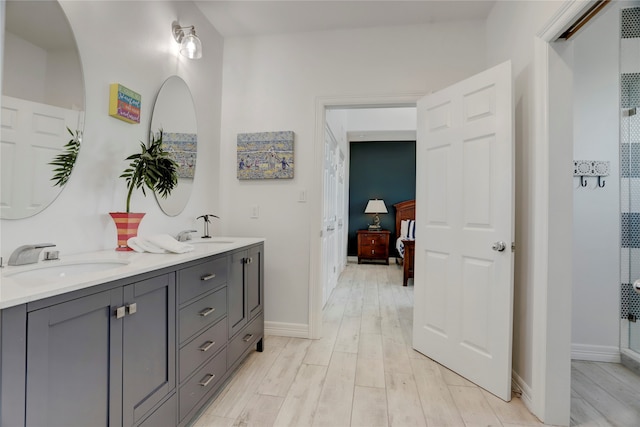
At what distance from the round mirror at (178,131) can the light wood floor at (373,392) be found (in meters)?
1.28

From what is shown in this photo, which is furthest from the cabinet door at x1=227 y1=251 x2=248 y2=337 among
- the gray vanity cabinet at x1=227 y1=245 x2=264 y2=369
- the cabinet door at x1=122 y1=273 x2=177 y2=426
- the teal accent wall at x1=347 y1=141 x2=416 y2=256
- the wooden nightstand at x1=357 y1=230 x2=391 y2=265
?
the teal accent wall at x1=347 y1=141 x2=416 y2=256

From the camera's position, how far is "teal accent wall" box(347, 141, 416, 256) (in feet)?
21.6

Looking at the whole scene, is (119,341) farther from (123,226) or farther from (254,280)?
(254,280)

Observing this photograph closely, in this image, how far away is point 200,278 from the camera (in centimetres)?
149

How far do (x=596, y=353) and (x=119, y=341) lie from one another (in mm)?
2975

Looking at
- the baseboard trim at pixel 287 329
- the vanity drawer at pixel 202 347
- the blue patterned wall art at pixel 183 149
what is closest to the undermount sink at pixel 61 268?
the vanity drawer at pixel 202 347

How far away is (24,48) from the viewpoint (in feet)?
3.88

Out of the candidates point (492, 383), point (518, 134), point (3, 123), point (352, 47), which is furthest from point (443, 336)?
point (3, 123)

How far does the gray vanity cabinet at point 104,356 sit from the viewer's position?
79 cm

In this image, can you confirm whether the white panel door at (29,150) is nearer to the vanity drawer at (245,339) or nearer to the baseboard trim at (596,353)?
the vanity drawer at (245,339)

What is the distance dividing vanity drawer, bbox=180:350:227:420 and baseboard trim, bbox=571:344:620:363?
249 centimetres

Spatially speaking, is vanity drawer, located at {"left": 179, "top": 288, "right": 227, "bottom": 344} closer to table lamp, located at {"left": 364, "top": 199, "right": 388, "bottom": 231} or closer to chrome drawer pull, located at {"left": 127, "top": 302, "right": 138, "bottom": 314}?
chrome drawer pull, located at {"left": 127, "top": 302, "right": 138, "bottom": 314}

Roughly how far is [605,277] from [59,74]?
3.46 m

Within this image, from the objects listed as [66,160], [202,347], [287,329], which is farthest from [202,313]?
[287,329]
